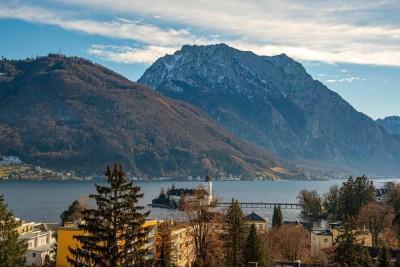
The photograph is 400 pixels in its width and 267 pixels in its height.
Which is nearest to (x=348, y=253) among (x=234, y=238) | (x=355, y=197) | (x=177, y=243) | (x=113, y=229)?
(x=234, y=238)

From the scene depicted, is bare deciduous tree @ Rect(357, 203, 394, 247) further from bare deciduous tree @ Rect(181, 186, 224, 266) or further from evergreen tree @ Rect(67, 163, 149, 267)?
evergreen tree @ Rect(67, 163, 149, 267)

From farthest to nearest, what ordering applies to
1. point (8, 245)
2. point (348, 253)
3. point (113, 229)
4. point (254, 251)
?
point (348, 253) → point (254, 251) → point (8, 245) → point (113, 229)

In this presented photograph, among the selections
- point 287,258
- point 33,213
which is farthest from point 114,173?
point 33,213

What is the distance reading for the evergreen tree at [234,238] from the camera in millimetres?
51125

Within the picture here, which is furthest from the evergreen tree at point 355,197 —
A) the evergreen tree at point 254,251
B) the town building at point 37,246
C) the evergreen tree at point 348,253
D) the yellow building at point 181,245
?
the evergreen tree at point 254,251

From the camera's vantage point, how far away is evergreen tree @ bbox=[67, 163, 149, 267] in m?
28.9

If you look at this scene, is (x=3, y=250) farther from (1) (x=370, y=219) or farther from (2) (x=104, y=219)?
(1) (x=370, y=219)

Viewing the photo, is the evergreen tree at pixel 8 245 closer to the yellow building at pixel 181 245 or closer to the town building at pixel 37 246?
the town building at pixel 37 246

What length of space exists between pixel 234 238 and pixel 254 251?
153 inches

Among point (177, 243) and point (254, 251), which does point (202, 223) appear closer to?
point (254, 251)

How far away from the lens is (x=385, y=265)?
45594 mm

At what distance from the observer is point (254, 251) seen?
48625 mm

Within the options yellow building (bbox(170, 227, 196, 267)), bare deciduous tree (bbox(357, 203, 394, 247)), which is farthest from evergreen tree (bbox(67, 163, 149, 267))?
bare deciduous tree (bbox(357, 203, 394, 247))

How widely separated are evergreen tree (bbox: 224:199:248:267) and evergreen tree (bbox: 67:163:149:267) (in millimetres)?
22321
